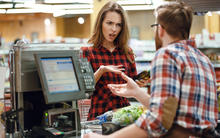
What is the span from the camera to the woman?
2658 mm

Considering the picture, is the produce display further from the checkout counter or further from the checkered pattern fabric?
the checkered pattern fabric

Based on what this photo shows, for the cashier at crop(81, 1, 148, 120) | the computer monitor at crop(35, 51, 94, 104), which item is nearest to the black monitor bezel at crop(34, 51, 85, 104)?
the computer monitor at crop(35, 51, 94, 104)

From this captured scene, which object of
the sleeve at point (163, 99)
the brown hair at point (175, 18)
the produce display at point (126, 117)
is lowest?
the produce display at point (126, 117)

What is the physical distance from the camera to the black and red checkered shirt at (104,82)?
2.65m

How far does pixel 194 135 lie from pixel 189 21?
528mm

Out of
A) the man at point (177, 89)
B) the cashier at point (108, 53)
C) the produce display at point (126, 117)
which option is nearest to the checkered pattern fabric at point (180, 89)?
the man at point (177, 89)

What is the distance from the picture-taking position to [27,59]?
67.1 inches

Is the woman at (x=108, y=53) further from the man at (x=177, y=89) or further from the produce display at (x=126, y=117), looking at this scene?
the man at (x=177, y=89)

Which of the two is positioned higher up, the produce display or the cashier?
the cashier

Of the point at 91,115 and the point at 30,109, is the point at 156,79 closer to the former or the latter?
the point at 30,109

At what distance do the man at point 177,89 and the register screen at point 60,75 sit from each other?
28cm

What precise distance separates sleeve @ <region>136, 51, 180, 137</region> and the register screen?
0.45 metres

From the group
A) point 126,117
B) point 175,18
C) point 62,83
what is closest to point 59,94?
point 62,83

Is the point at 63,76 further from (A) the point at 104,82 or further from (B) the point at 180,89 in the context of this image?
(A) the point at 104,82
